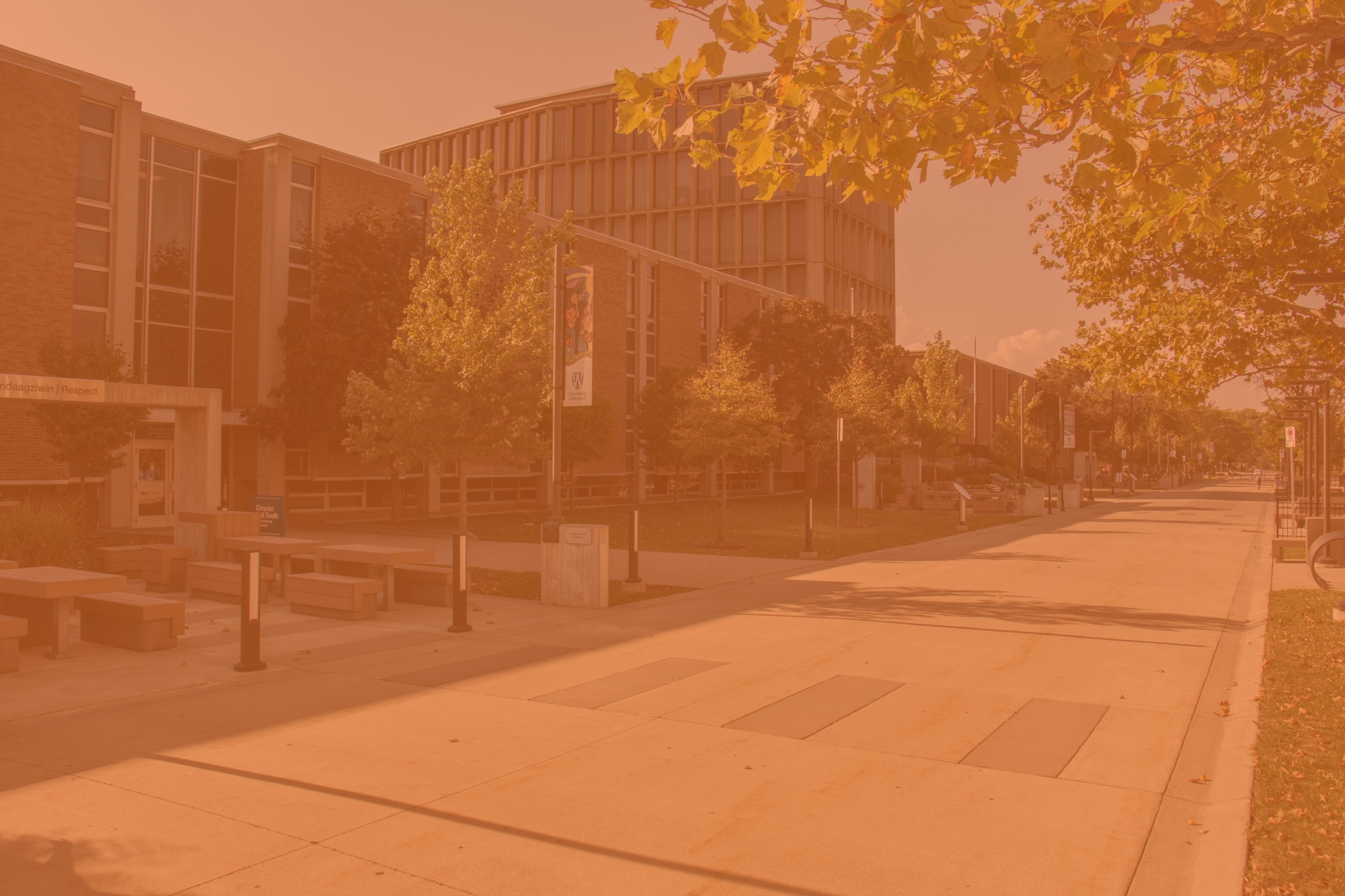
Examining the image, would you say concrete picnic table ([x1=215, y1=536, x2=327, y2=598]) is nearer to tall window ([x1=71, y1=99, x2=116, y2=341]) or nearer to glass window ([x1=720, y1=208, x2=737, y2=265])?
tall window ([x1=71, y1=99, x2=116, y2=341])

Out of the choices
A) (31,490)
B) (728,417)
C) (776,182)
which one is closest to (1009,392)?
(728,417)

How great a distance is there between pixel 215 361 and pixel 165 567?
55.2 feet

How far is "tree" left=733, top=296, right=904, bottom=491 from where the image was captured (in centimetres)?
4869

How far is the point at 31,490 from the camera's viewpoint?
22922 mm

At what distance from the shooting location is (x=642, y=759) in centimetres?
604

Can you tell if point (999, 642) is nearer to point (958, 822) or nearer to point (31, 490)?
point (958, 822)

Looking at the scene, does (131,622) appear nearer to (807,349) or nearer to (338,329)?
(338,329)

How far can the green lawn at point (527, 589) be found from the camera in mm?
13648

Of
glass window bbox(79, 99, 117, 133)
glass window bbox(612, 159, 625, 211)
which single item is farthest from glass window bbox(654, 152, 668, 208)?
glass window bbox(79, 99, 117, 133)

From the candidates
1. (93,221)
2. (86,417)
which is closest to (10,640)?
(86,417)

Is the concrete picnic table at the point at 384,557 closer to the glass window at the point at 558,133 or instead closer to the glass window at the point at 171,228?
the glass window at the point at 171,228

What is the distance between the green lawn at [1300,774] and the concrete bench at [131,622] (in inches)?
369

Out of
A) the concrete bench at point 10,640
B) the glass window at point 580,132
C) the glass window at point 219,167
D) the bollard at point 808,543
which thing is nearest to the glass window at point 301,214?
the glass window at point 219,167

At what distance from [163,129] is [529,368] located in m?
13.7
